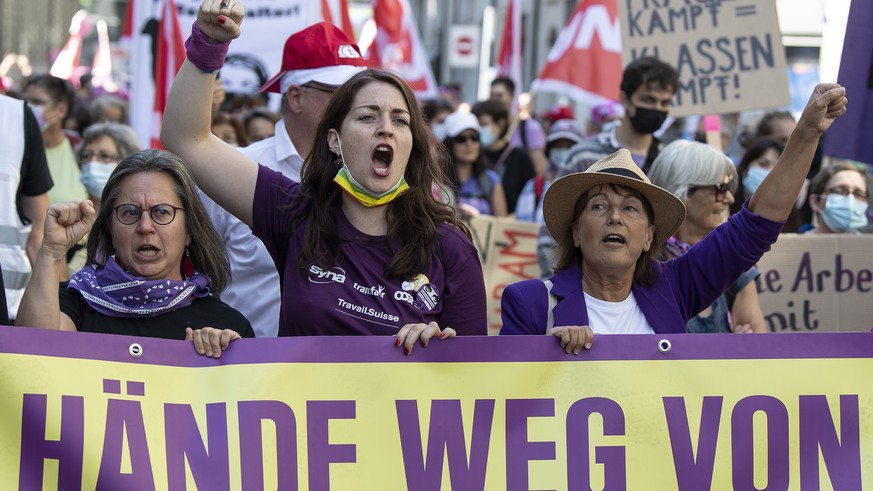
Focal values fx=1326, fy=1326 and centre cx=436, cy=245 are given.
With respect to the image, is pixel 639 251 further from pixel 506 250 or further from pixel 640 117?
pixel 506 250

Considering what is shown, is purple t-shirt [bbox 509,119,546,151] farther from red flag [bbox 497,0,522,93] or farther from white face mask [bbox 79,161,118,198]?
white face mask [bbox 79,161,118,198]

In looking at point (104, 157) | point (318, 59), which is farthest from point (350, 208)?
point (104, 157)

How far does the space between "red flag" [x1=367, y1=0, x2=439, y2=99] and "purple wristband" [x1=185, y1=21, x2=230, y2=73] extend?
848cm

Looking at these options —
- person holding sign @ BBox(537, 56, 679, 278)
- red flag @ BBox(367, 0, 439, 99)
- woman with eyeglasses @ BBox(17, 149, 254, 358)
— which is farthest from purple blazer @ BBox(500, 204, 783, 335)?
red flag @ BBox(367, 0, 439, 99)

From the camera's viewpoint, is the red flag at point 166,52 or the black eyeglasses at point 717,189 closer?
the black eyeglasses at point 717,189

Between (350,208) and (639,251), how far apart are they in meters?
0.84

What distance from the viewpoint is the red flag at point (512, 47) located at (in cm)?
1439

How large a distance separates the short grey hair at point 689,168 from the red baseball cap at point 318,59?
123cm

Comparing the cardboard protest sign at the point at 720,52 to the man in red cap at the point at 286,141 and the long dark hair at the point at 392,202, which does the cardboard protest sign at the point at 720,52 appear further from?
the long dark hair at the point at 392,202

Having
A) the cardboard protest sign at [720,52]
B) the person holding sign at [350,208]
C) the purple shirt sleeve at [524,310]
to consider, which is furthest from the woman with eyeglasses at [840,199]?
the person holding sign at [350,208]

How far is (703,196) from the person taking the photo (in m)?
5.00

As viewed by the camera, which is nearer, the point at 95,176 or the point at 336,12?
the point at 95,176

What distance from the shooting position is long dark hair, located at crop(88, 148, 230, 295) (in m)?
3.78

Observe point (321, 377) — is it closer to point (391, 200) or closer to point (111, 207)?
point (391, 200)
